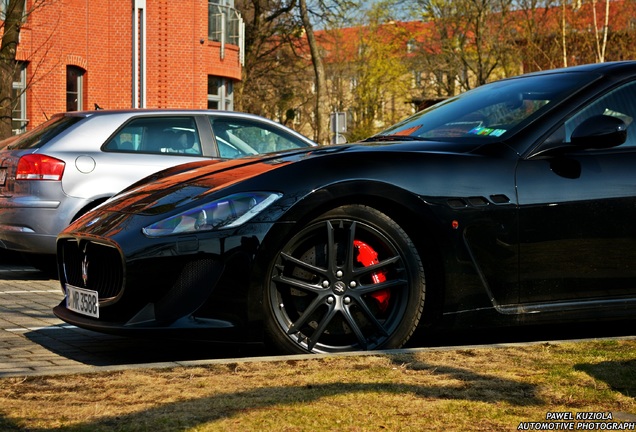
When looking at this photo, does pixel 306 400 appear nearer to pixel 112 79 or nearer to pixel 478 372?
pixel 478 372

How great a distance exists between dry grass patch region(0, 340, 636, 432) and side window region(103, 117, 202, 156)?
19.3ft

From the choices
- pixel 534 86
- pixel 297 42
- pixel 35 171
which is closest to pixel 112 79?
pixel 297 42

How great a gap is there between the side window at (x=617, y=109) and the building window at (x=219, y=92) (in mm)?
31547

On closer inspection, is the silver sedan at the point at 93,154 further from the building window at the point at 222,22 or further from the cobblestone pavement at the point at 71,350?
the building window at the point at 222,22

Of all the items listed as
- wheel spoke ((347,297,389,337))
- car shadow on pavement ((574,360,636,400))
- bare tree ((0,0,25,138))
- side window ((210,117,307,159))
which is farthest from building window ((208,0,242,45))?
car shadow on pavement ((574,360,636,400))

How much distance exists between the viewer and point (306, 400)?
404 centimetres

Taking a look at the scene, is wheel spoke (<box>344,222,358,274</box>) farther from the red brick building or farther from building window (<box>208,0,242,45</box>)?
building window (<box>208,0,242,45</box>)

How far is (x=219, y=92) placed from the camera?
37500mm

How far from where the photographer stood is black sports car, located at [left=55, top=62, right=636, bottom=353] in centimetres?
505

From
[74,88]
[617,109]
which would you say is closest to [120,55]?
[74,88]

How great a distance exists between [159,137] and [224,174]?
5085 mm

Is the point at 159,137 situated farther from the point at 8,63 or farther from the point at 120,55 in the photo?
the point at 120,55

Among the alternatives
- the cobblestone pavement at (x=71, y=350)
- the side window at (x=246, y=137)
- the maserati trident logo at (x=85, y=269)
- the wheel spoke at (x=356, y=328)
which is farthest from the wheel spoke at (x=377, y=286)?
the side window at (x=246, y=137)

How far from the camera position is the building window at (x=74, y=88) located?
32500mm
